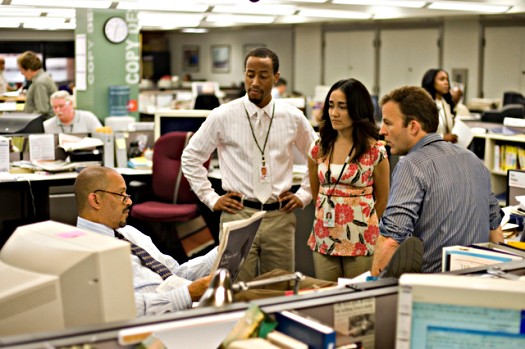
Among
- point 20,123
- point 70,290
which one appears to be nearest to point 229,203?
point 70,290

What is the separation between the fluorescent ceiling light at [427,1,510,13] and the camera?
9.06 metres

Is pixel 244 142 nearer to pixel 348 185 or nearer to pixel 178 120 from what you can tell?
pixel 348 185

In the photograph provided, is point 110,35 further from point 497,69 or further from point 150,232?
point 497,69

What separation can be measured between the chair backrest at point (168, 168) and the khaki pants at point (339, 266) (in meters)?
2.28

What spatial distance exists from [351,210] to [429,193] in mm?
860

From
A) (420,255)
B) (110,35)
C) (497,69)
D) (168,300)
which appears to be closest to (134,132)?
(110,35)

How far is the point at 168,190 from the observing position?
5.37 m

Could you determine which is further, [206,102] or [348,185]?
[206,102]

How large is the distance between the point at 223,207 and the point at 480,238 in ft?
4.61

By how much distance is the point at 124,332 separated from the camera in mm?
1391

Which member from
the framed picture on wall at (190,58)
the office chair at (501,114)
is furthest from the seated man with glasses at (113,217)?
the framed picture on wall at (190,58)

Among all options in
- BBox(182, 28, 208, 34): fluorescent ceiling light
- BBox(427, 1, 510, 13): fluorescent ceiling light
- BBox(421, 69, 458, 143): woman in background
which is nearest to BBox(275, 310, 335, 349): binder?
BBox(421, 69, 458, 143): woman in background

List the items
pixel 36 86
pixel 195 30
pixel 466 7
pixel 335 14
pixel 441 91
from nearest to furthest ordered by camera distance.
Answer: pixel 441 91 → pixel 36 86 → pixel 466 7 → pixel 335 14 → pixel 195 30

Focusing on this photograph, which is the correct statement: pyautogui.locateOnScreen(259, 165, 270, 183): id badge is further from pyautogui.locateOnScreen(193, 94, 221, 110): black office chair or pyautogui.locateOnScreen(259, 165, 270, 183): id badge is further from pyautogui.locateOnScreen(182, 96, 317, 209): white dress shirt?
pyautogui.locateOnScreen(193, 94, 221, 110): black office chair
